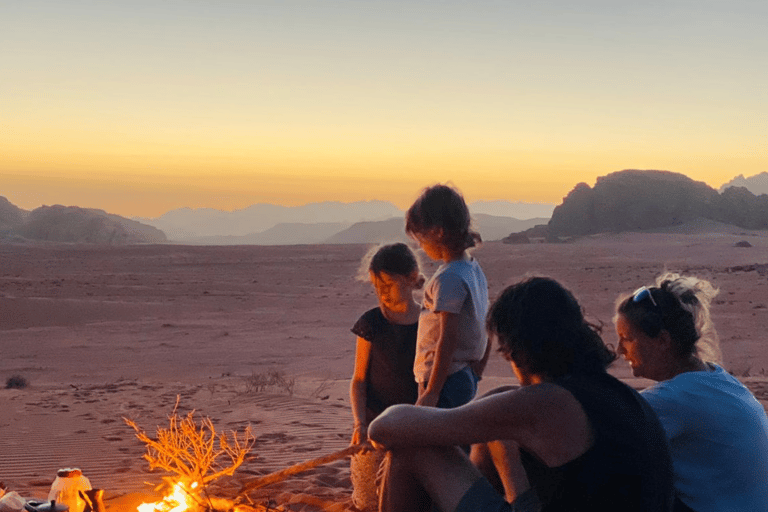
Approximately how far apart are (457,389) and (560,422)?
4.61 ft

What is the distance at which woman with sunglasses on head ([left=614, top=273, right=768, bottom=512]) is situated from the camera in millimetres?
2619

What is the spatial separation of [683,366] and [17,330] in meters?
16.1

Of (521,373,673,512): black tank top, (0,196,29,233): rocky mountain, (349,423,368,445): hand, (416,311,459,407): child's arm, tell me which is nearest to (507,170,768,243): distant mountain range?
(349,423,368,445): hand

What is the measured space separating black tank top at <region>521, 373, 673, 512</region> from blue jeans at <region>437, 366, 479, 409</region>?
4.09 ft

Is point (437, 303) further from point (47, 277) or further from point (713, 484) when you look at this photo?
point (47, 277)

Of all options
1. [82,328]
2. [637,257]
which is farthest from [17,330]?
[637,257]

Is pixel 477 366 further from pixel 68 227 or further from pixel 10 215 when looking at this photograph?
pixel 10 215

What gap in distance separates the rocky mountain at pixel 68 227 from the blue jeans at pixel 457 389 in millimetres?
106641

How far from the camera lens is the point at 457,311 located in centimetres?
342

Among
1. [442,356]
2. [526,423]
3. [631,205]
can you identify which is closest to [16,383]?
[442,356]

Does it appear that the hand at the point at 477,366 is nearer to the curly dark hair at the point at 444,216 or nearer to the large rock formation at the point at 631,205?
the curly dark hair at the point at 444,216

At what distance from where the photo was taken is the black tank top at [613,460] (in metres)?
2.17

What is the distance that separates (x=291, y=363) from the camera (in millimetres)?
12078

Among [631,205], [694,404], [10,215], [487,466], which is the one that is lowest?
[487,466]
